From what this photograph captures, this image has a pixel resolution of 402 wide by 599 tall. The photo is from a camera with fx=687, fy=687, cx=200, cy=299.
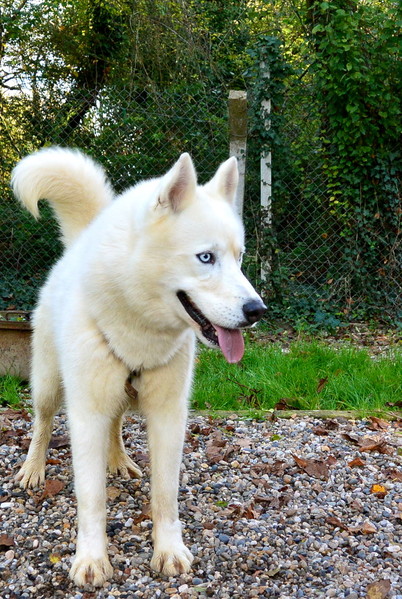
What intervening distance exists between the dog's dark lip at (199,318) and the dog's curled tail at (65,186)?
3.06ft

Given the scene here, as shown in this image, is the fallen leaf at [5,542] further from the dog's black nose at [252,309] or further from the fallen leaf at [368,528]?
the fallen leaf at [368,528]

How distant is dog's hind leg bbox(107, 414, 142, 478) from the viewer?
3285mm

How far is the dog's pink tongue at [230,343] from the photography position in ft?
7.58

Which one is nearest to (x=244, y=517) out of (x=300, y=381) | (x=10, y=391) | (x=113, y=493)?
(x=113, y=493)

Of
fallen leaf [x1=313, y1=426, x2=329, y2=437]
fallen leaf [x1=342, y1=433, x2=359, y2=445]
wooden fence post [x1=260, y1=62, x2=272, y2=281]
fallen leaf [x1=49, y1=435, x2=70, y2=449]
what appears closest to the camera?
fallen leaf [x1=49, y1=435, x2=70, y2=449]

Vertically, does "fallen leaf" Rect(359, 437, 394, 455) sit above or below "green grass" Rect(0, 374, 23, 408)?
above

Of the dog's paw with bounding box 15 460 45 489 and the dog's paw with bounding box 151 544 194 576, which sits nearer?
the dog's paw with bounding box 151 544 194 576

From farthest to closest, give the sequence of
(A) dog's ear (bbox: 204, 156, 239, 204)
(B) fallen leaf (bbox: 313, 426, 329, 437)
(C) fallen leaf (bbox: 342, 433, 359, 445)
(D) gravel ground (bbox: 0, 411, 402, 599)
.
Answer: (B) fallen leaf (bbox: 313, 426, 329, 437)
(C) fallen leaf (bbox: 342, 433, 359, 445)
(A) dog's ear (bbox: 204, 156, 239, 204)
(D) gravel ground (bbox: 0, 411, 402, 599)

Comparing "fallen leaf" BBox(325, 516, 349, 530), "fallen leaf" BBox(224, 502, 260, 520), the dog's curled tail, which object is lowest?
"fallen leaf" BBox(224, 502, 260, 520)

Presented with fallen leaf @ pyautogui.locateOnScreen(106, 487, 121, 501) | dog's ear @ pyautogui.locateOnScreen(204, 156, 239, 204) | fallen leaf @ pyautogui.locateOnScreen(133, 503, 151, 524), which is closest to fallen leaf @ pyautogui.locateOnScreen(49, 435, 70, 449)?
fallen leaf @ pyautogui.locateOnScreen(106, 487, 121, 501)

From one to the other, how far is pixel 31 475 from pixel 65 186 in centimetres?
134

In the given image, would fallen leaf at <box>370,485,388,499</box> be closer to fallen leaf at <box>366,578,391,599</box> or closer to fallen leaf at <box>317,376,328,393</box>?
fallen leaf at <box>366,578,391,599</box>

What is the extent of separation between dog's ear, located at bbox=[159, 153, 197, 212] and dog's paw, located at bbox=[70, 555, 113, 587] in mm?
1281

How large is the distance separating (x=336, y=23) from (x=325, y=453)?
4.88m
